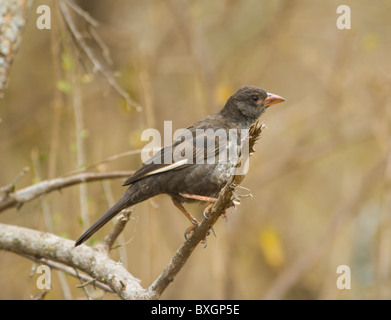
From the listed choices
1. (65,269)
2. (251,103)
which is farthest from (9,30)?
(251,103)

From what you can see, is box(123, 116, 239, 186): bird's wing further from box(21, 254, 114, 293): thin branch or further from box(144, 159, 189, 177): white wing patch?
box(21, 254, 114, 293): thin branch

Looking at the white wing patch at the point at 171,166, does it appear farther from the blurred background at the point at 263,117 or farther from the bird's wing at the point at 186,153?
the blurred background at the point at 263,117

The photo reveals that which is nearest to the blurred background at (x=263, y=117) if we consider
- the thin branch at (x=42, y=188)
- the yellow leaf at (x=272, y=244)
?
the yellow leaf at (x=272, y=244)

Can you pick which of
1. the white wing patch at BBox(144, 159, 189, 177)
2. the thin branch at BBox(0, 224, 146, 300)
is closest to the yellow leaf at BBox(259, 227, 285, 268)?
the white wing patch at BBox(144, 159, 189, 177)

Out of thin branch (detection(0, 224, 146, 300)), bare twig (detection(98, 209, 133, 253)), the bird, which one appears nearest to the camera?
thin branch (detection(0, 224, 146, 300))

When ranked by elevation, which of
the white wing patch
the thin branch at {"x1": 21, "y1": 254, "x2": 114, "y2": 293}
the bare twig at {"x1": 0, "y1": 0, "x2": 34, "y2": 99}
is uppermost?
the bare twig at {"x1": 0, "y1": 0, "x2": 34, "y2": 99}

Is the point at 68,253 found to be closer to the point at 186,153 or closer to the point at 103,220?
the point at 103,220

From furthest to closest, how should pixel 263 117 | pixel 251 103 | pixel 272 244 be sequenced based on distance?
pixel 263 117 → pixel 272 244 → pixel 251 103
